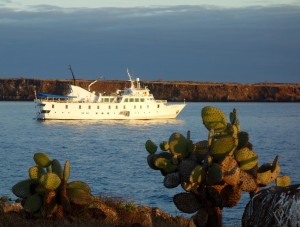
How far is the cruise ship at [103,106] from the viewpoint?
275ft

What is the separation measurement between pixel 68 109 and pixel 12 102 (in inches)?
4565

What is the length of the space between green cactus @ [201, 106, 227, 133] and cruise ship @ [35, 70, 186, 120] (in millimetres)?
71810

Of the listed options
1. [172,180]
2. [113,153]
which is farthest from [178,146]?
[113,153]

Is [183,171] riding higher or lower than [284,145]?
higher

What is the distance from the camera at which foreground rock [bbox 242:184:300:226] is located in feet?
26.7

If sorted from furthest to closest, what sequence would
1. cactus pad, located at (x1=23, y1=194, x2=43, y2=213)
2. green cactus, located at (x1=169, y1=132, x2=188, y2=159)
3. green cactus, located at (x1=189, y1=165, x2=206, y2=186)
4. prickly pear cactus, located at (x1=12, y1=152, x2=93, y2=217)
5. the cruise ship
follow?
the cruise ship < cactus pad, located at (x1=23, y1=194, x2=43, y2=213) < prickly pear cactus, located at (x1=12, y1=152, x2=93, y2=217) < green cactus, located at (x1=169, y1=132, x2=188, y2=159) < green cactus, located at (x1=189, y1=165, x2=206, y2=186)

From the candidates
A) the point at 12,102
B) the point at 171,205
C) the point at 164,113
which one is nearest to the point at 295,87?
the point at 12,102

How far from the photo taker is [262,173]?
36.3ft

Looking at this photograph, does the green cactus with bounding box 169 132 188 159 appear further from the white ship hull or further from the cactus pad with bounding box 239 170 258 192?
the white ship hull

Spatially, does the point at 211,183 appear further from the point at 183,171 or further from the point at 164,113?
the point at 164,113

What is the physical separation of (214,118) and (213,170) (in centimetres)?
104

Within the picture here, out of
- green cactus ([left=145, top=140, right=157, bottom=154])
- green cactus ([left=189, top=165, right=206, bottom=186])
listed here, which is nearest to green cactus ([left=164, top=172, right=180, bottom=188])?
green cactus ([left=189, top=165, right=206, bottom=186])

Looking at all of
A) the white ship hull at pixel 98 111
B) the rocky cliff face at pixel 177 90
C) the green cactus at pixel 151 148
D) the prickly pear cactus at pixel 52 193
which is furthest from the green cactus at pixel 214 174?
the rocky cliff face at pixel 177 90

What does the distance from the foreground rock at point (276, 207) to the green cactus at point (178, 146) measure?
2.50 metres
